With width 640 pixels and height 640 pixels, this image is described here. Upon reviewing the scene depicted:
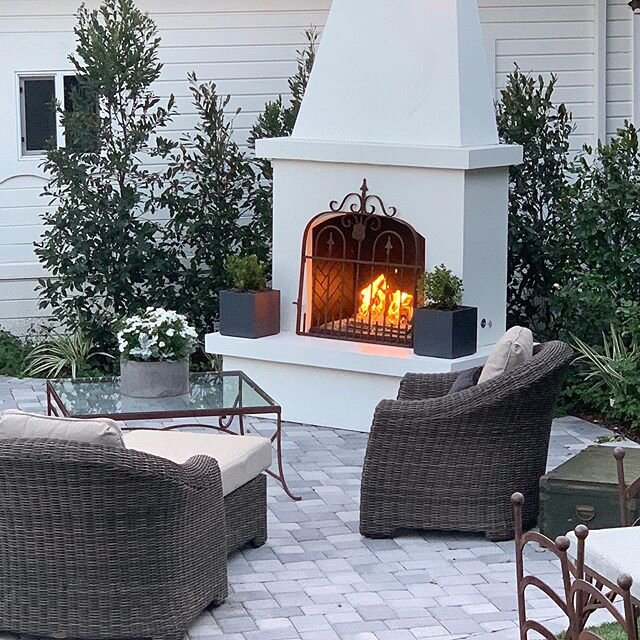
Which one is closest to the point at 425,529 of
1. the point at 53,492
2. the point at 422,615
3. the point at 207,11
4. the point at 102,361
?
the point at 422,615

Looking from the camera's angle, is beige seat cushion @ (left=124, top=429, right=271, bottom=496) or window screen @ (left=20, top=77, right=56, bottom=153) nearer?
beige seat cushion @ (left=124, top=429, right=271, bottom=496)

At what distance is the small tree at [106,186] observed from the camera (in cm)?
980

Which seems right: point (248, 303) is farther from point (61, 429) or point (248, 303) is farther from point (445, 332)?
point (61, 429)

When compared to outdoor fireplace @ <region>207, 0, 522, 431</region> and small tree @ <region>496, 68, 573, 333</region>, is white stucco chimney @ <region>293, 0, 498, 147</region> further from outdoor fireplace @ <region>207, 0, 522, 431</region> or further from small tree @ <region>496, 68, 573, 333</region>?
small tree @ <region>496, 68, 573, 333</region>

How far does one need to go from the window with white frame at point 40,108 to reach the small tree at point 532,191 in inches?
133

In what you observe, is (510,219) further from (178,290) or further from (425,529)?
(425,529)

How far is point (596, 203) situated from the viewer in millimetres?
8883

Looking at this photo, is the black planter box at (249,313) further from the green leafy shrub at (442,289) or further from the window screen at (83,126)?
the window screen at (83,126)

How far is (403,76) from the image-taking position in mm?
8508

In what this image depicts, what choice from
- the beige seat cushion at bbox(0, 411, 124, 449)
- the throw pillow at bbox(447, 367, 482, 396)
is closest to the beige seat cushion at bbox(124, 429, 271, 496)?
the beige seat cushion at bbox(0, 411, 124, 449)

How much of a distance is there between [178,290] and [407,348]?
254 cm

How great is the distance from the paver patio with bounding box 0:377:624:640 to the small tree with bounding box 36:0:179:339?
10.0 ft

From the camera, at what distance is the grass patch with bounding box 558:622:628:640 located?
5012 millimetres

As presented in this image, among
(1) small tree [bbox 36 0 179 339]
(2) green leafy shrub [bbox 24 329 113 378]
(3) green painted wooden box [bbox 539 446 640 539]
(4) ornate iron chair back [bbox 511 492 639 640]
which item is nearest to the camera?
(4) ornate iron chair back [bbox 511 492 639 640]
